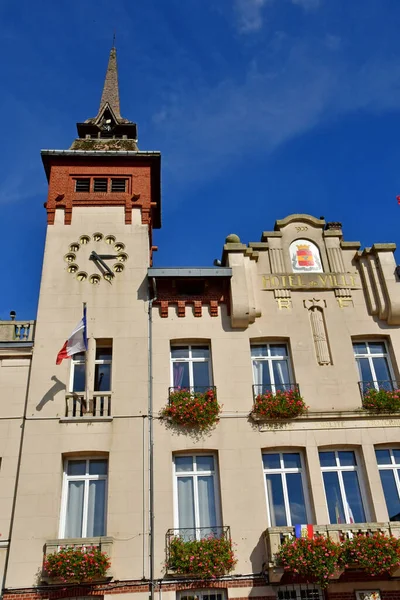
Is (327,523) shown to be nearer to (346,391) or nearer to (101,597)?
(346,391)

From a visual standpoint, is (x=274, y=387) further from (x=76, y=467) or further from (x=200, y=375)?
(x=76, y=467)

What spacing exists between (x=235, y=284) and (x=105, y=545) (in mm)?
9179

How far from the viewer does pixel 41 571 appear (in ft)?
48.4

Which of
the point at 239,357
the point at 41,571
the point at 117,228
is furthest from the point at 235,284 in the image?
the point at 41,571

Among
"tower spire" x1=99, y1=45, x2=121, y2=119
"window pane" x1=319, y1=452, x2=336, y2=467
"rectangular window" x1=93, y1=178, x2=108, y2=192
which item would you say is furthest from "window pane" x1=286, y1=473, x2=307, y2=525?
"tower spire" x1=99, y1=45, x2=121, y2=119

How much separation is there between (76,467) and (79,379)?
113 inches

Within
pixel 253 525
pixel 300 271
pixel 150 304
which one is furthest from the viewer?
pixel 300 271

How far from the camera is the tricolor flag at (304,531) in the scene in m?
15.0

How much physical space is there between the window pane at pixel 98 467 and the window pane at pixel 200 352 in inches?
180

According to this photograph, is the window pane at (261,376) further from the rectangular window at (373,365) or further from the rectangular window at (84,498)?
the rectangular window at (84,498)

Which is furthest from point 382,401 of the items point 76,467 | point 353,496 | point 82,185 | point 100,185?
point 82,185

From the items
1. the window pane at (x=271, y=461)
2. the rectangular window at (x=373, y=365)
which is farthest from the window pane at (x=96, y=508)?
the rectangular window at (x=373, y=365)

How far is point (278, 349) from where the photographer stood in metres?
19.3

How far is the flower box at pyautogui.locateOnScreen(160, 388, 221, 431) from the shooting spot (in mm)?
16969
